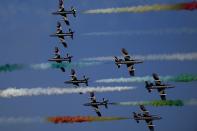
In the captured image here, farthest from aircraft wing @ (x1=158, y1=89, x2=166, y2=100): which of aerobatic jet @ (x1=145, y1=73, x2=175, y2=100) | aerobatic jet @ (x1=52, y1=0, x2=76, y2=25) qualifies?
aerobatic jet @ (x1=52, y1=0, x2=76, y2=25)

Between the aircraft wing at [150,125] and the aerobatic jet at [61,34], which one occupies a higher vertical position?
the aerobatic jet at [61,34]

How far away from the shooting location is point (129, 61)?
→ 79.7 meters

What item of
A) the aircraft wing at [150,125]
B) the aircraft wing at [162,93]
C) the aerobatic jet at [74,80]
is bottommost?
the aircraft wing at [150,125]

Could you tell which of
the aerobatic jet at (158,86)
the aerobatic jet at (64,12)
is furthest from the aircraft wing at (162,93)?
the aerobatic jet at (64,12)

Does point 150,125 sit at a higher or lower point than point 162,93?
A: lower

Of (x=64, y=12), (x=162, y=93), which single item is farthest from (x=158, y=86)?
(x=64, y=12)

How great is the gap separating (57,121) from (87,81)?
604cm

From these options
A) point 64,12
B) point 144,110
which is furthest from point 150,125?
point 64,12

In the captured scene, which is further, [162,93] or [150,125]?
[150,125]

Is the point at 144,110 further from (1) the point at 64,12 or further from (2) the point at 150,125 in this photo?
(1) the point at 64,12

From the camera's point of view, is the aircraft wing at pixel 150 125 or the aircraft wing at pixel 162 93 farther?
the aircraft wing at pixel 150 125

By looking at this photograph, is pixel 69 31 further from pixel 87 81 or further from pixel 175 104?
pixel 175 104

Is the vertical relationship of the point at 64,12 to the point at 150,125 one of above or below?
above

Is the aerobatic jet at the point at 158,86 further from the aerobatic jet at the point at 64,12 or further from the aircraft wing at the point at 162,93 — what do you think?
the aerobatic jet at the point at 64,12
